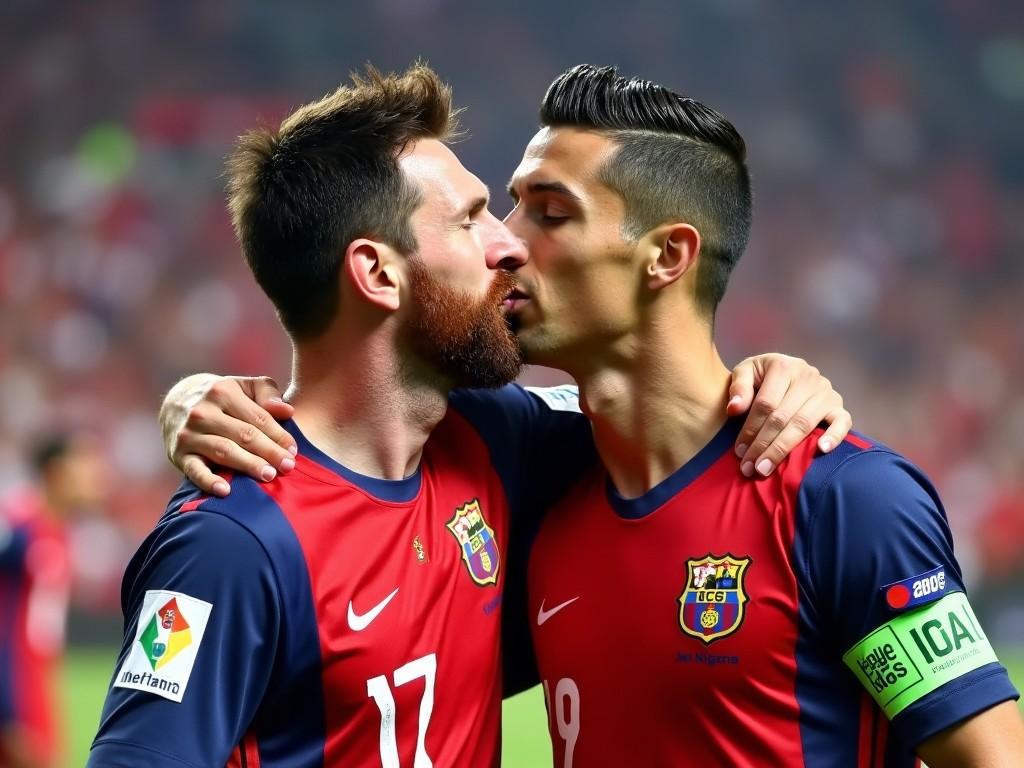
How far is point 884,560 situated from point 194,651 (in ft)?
4.44

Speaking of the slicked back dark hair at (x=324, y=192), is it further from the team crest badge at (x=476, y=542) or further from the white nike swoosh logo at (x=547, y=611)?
the white nike swoosh logo at (x=547, y=611)

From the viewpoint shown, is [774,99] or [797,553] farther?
[774,99]

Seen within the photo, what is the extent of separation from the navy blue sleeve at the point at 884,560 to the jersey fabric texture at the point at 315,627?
2.55ft

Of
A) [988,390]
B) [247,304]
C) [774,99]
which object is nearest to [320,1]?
[247,304]

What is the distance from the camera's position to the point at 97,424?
15.3 meters

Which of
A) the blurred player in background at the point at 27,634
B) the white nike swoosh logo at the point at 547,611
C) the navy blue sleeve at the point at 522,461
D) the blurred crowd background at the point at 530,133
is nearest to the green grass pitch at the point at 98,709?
the blurred player in background at the point at 27,634

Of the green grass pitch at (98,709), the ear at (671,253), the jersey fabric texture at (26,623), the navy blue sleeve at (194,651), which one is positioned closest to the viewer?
the navy blue sleeve at (194,651)

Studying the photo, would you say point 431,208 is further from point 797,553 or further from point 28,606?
point 28,606

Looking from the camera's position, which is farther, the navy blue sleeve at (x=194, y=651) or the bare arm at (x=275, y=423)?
the bare arm at (x=275, y=423)

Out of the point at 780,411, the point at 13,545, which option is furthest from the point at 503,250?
the point at 13,545

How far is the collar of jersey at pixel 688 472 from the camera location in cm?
285

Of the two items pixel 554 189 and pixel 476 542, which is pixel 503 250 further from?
pixel 476 542

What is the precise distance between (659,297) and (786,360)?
0.34 meters

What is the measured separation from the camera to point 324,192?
2.89m
